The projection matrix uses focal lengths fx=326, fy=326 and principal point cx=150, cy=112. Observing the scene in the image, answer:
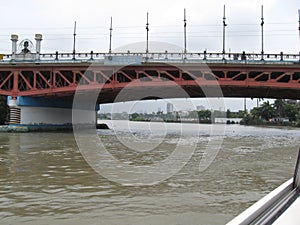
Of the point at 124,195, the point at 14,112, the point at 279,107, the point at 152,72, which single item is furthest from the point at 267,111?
the point at 124,195

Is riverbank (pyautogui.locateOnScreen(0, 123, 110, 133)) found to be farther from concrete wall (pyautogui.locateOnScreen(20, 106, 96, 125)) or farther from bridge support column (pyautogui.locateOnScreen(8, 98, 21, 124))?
bridge support column (pyautogui.locateOnScreen(8, 98, 21, 124))

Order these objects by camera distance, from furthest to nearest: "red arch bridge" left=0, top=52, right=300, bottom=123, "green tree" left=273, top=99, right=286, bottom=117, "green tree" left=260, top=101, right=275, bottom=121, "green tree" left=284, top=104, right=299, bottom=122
A: "green tree" left=260, top=101, right=275, bottom=121, "green tree" left=273, top=99, right=286, bottom=117, "green tree" left=284, top=104, right=299, bottom=122, "red arch bridge" left=0, top=52, right=300, bottom=123

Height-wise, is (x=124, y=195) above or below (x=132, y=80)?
below

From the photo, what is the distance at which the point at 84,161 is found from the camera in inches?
526

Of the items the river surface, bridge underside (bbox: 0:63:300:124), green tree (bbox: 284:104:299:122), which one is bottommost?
the river surface

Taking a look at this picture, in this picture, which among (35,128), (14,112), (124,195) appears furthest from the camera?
(35,128)

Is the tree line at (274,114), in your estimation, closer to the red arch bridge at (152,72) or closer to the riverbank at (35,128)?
the red arch bridge at (152,72)

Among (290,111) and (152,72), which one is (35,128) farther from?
(290,111)

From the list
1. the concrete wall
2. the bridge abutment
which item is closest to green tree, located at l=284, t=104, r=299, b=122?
the concrete wall

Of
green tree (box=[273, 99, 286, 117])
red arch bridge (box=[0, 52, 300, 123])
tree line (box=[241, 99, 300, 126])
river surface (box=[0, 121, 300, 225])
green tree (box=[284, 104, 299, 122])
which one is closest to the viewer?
river surface (box=[0, 121, 300, 225])

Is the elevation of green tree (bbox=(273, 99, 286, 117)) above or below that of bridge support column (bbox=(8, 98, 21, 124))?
above

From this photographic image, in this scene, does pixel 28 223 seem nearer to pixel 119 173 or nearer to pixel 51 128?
pixel 119 173

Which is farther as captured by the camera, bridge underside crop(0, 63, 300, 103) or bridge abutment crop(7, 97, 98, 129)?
bridge abutment crop(7, 97, 98, 129)

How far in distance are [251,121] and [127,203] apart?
100292 mm
